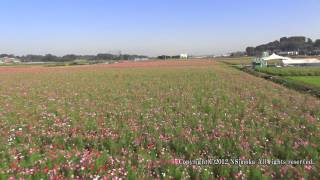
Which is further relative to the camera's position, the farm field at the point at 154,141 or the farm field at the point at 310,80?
the farm field at the point at 310,80

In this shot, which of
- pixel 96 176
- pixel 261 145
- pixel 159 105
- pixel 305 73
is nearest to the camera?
pixel 96 176

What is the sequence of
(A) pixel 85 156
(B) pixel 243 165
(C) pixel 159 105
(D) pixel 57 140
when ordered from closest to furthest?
1. (B) pixel 243 165
2. (A) pixel 85 156
3. (D) pixel 57 140
4. (C) pixel 159 105

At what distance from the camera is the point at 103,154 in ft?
22.4

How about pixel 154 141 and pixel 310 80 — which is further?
pixel 310 80

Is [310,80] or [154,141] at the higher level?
[154,141]

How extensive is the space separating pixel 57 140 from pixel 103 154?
2.06m

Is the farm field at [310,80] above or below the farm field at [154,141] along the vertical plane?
below

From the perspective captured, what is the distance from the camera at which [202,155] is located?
22.7 feet

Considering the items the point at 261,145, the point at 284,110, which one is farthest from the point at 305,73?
the point at 261,145

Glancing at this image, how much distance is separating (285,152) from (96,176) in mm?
4112

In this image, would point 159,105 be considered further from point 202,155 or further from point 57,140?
point 202,155

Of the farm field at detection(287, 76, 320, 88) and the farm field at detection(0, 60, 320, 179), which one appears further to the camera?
the farm field at detection(287, 76, 320, 88)

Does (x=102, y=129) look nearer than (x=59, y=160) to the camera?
No

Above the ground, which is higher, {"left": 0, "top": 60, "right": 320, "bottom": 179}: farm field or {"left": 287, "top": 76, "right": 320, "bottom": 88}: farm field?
{"left": 0, "top": 60, "right": 320, "bottom": 179}: farm field
